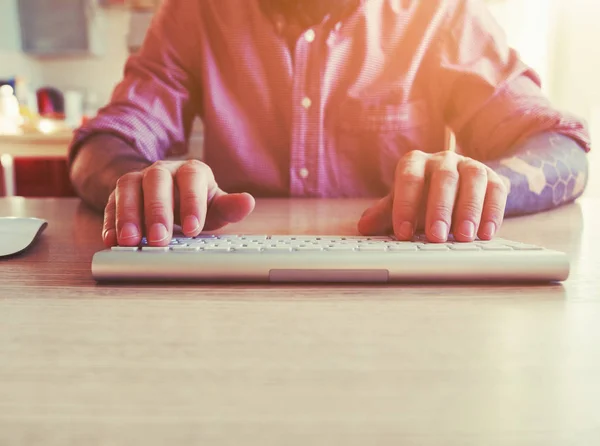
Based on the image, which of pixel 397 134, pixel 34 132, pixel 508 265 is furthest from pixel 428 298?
pixel 34 132

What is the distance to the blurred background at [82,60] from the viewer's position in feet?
6.88

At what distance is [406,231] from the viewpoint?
1.47ft

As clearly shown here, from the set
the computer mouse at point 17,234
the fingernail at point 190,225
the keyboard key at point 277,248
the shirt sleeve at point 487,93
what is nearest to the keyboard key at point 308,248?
the keyboard key at point 277,248

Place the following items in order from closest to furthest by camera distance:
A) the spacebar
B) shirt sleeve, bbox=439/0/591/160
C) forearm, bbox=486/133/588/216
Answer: the spacebar < forearm, bbox=486/133/588/216 < shirt sleeve, bbox=439/0/591/160

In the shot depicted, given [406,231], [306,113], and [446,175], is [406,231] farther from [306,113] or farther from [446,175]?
[306,113]

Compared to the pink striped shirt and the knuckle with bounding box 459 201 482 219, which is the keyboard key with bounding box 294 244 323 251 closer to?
the knuckle with bounding box 459 201 482 219

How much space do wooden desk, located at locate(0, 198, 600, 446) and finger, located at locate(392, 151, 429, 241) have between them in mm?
107

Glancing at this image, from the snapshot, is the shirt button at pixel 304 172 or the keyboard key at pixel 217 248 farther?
the shirt button at pixel 304 172

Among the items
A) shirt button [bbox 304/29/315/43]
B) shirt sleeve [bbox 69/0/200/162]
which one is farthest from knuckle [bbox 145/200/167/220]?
shirt button [bbox 304/29/315/43]

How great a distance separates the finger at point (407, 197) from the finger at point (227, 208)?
136 millimetres

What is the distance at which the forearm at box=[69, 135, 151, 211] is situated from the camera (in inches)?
29.7

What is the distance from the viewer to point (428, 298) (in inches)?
13.1

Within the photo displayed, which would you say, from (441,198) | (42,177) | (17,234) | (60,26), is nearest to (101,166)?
(17,234)

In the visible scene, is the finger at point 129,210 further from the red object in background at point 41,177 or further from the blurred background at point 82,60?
the red object in background at point 41,177
